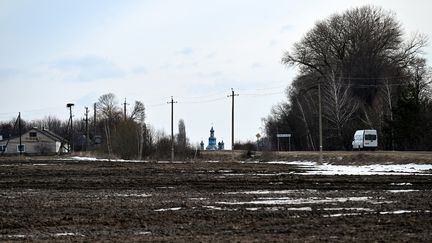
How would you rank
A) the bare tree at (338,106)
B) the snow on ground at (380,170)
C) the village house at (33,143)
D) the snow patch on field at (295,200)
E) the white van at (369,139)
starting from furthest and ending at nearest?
the village house at (33,143) → the bare tree at (338,106) → the white van at (369,139) → the snow on ground at (380,170) → the snow patch on field at (295,200)

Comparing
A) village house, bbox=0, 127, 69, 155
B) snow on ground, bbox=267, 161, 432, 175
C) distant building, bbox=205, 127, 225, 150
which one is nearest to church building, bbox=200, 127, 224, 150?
distant building, bbox=205, 127, 225, 150

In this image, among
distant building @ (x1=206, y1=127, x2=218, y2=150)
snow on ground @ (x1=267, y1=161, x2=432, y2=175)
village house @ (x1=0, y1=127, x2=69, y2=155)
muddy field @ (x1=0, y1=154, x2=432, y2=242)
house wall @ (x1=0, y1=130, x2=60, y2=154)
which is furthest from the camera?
house wall @ (x1=0, y1=130, x2=60, y2=154)

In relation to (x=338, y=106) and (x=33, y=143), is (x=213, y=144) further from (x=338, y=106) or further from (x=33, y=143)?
(x=338, y=106)

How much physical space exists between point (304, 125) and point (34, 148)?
6322cm

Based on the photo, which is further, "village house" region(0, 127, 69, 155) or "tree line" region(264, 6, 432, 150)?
"village house" region(0, 127, 69, 155)

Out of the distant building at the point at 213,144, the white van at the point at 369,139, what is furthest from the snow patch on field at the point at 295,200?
the distant building at the point at 213,144

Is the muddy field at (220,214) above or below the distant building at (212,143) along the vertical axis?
below

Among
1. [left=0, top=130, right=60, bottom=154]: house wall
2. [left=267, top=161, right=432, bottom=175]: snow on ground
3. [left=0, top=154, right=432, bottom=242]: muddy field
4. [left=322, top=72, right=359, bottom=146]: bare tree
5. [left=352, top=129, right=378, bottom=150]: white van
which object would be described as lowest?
[left=0, top=154, right=432, bottom=242]: muddy field

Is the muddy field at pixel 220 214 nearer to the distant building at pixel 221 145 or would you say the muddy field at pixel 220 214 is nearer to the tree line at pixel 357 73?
the tree line at pixel 357 73

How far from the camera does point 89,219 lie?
14.7m

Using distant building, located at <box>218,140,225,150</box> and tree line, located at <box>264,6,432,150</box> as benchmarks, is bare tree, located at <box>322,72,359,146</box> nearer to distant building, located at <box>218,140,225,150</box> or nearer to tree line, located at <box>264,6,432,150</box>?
tree line, located at <box>264,6,432,150</box>

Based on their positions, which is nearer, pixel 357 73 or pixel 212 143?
pixel 357 73

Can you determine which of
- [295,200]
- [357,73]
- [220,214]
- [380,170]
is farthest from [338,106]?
[220,214]

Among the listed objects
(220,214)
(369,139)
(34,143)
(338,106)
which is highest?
(338,106)
